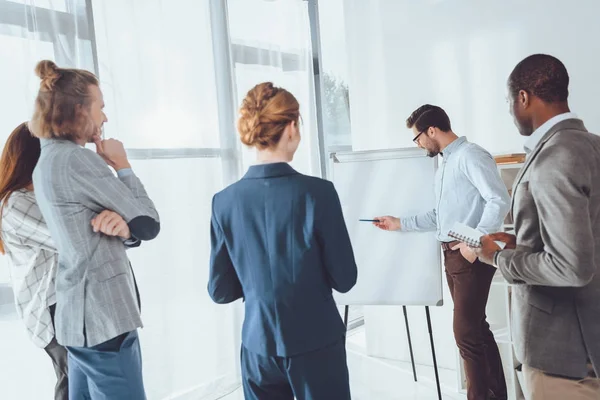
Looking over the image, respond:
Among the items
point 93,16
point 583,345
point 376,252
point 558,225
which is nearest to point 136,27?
point 93,16

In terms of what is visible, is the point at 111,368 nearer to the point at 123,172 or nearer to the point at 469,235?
Result: the point at 123,172

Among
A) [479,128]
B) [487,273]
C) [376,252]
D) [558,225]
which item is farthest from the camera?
[479,128]

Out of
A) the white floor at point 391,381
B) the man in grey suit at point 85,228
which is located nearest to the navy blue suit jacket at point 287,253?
the man in grey suit at point 85,228

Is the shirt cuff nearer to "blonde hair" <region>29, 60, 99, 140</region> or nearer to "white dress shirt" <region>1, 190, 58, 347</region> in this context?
"blonde hair" <region>29, 60, 99, 140</region>

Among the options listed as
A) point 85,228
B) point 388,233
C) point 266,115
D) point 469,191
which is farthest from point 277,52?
point 85,228

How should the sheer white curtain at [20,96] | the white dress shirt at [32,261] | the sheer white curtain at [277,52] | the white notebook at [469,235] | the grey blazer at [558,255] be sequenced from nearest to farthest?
the grey blazer at [558,255]
the white notebook at [469,235]
the white dress shirt at [32,261]
the sheer white curtain at [20,96]
the sheer white curtain at [277,52]

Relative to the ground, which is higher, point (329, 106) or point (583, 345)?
point (329, 106)

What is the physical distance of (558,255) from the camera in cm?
124

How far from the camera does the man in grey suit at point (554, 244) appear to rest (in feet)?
3.99

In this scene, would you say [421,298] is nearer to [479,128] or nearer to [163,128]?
[479,128]

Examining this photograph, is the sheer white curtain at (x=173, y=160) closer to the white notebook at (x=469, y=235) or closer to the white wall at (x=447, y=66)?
the white wall at (x=447, y=66)

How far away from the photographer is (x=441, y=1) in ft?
10.1

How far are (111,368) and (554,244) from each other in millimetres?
1262

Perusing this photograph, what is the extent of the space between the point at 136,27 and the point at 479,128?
1.98 metres
